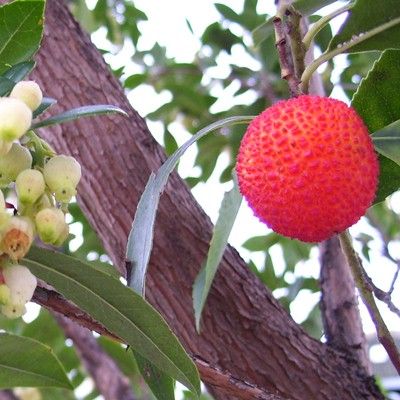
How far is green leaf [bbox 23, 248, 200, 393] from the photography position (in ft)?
2.44

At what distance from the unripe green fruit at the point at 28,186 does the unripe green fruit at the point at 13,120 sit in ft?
0.14

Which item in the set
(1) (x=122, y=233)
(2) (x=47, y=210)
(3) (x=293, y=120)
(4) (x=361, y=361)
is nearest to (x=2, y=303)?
(2) (x=47, y=210)

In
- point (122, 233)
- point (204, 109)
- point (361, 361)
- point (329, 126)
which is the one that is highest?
point (329, 126)

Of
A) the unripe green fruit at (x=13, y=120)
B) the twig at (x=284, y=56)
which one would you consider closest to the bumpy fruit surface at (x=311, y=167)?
the twig at (x=284, y=56)

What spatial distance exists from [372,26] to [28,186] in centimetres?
45

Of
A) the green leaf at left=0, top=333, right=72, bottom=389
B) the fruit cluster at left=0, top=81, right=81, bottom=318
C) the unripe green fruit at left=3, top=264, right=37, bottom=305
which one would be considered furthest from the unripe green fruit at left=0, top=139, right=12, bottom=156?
the green leaf at left=0, top=333, right=72, bottom=389

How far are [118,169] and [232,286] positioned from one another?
250 mm

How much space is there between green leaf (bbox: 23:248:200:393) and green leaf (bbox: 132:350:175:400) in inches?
2.7

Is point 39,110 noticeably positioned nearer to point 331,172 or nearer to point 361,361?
point 331,172

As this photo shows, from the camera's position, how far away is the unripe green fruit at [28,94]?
27.3 inches

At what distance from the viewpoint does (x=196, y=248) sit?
1.16 m

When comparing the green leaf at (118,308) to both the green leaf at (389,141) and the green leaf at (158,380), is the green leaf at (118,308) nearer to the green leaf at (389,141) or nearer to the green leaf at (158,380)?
the green leaf at (158,380)

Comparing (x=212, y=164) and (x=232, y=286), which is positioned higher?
(x=232, y=286)

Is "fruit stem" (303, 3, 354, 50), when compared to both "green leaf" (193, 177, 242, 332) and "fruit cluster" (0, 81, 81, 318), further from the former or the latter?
"fruit cluster" (0, 81, 81, 318)
